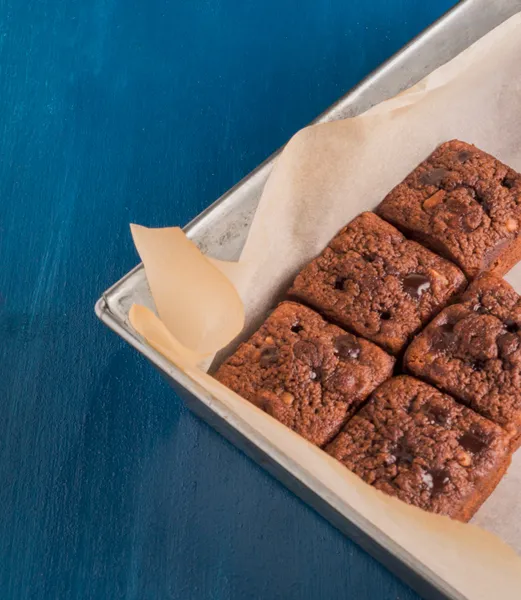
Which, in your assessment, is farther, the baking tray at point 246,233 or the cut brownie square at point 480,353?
the cut brownie square at point 480,353

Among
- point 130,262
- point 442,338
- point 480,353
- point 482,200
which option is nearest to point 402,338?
point 442,338

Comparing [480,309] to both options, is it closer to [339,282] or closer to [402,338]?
[402,338]

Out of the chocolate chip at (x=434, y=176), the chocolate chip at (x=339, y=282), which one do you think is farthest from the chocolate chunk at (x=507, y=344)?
the chocolate chip at (x=434, y=176)

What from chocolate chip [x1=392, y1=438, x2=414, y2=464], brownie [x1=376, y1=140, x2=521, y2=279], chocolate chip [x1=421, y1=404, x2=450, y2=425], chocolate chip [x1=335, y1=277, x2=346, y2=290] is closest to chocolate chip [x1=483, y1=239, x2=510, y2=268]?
brownie [x1=376, y1=140, x2=521, y2=279]

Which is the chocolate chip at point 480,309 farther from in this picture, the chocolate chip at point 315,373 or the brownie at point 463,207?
the chocolate chip at point 315,373

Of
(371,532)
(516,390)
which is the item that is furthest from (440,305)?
(371,532)

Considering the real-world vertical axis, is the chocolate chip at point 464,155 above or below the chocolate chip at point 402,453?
above
